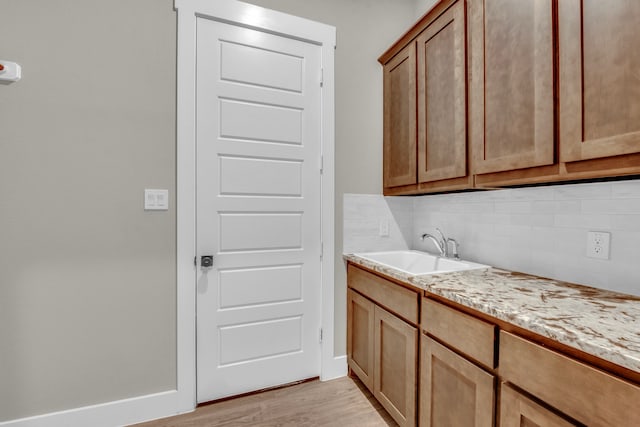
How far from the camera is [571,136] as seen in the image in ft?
3.34

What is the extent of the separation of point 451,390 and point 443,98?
1.39 metres

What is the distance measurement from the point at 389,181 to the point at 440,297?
1.10 m

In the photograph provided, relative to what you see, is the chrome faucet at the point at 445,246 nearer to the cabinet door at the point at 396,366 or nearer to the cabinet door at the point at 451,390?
the cabinet door at the point at 396,366

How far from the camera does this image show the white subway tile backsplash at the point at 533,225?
1130 mm

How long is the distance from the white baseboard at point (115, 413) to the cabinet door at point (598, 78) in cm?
226

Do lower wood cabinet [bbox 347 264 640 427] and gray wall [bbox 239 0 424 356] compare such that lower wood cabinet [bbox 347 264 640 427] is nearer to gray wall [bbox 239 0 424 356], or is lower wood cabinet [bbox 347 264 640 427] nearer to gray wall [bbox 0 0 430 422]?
gray wall [bbox 239 0 424 356]

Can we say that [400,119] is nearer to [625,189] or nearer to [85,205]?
[625,189]

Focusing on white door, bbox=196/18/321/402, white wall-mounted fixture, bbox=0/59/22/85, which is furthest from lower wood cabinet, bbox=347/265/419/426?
white wall-mounted fixture, bbox=0/59/22/85

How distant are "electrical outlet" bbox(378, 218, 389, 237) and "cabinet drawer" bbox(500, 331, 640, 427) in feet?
4.40

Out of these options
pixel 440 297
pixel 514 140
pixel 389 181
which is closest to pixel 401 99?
pixel 389 181

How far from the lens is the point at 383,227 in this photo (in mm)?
2250

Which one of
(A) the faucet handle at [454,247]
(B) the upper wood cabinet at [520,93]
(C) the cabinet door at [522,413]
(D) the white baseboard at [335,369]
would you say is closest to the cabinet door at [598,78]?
(B) the upper wood cabinet at [520,93]

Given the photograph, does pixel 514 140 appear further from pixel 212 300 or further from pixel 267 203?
pixel 212 300

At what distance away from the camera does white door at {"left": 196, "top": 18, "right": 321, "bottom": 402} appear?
5.89 feet
